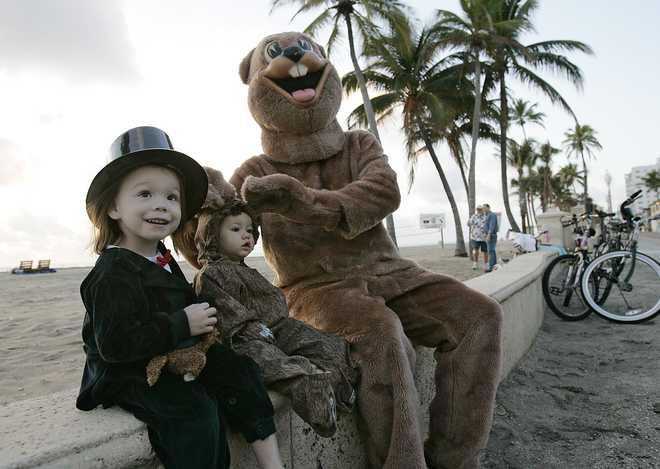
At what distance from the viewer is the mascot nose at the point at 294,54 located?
6.94 ft

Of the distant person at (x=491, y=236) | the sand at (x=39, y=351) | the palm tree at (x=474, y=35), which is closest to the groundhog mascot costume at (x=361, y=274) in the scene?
the sand at (x=39, y=351)

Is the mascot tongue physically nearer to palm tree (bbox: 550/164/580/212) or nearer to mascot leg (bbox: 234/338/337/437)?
mascot leg (bbox: 234/338/337/437)

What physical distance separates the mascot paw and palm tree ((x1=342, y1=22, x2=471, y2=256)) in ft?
55.1

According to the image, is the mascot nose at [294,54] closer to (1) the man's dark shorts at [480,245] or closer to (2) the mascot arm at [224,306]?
(2) the mascot arm at [224,306]

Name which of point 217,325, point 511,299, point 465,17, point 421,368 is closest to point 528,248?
point 511,299

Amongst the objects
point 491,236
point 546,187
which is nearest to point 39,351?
point 491,236

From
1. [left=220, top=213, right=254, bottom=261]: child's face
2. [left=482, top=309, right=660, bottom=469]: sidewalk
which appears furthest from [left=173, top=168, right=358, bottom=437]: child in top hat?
[left=482, top=309, right=660, bottom=469]: sidewalk

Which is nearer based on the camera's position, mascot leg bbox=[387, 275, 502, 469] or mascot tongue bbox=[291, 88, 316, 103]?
mascot leg bbox=[387, 275, 502, 469]

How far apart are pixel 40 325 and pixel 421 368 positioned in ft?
17.4

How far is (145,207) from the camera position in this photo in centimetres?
136

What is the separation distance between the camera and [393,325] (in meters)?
1.77

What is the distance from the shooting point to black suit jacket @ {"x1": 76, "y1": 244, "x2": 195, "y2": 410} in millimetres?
1172

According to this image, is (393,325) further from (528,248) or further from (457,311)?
(528,248)

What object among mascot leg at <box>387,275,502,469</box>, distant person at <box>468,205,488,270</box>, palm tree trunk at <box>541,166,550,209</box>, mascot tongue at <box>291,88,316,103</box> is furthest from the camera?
palm tree trunk at <box>541,166,550,209</box>
